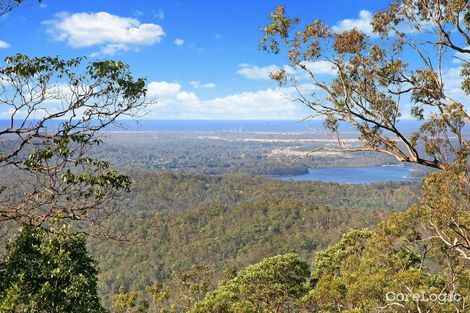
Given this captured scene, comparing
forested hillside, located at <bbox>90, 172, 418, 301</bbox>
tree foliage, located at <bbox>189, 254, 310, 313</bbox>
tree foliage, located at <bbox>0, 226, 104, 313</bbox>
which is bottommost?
forested hillside, located at <bbox>90, 172, 418, 301</bbox>

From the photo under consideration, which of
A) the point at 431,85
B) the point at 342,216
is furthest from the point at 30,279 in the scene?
the point at 342,216

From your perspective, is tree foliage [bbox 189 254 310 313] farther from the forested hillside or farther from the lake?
the lake

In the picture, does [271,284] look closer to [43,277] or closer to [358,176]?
[43,277]

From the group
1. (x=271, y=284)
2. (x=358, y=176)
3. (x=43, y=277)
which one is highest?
(x=43, y=277)

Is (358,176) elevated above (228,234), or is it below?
above

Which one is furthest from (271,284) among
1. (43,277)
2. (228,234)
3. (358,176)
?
(358,176)

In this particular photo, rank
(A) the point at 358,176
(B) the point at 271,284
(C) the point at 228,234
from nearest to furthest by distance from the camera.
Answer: (B) the point at 271,284
(C) the point at 228,234
(A) the point at 358,176

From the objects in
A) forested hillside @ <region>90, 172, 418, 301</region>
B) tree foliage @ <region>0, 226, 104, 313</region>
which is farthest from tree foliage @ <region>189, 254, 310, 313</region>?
forested hillside @ <region>90, 172, 418, 301</region>

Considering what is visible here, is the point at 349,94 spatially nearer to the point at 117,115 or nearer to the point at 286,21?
the point at 286,21

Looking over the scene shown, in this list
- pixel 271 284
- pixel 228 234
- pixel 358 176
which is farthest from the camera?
pixel 358 176

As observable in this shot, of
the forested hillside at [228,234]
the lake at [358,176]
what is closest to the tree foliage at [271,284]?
the forested hillside at [228,234]

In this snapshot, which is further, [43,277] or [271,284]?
[271,284]

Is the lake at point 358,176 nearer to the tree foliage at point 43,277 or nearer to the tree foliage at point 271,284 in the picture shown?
the tree foliage at point 271,284
